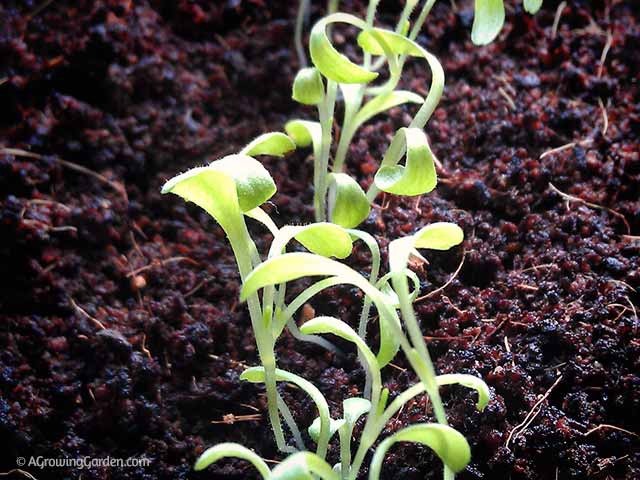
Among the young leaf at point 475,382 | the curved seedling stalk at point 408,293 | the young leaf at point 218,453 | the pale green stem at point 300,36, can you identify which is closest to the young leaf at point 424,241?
the curved seedling stalk at point 408,293

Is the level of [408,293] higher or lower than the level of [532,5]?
lower

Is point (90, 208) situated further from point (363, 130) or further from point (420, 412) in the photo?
point (420, 412)

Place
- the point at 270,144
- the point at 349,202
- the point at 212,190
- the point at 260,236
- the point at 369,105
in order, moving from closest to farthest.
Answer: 1. the point at 212,190
2. the point at 349,202
3. the point at 270,144
4. the point at 369,105
5. the point at 260,236

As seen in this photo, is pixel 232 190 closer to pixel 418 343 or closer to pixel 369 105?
pixel 418 343

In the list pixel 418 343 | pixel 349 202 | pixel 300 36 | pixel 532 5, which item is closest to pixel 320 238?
pixel 349 202

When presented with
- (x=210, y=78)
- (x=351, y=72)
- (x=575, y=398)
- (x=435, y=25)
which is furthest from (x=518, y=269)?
(x=210, y=78)

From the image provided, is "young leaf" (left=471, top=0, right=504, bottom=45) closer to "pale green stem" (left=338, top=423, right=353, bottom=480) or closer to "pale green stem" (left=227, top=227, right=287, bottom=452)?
"pale green stem" (left=227, top=227, right=287, bottom=452)

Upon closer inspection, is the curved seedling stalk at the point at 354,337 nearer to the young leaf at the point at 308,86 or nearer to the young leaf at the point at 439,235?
the young leaf at the point at 439,235
